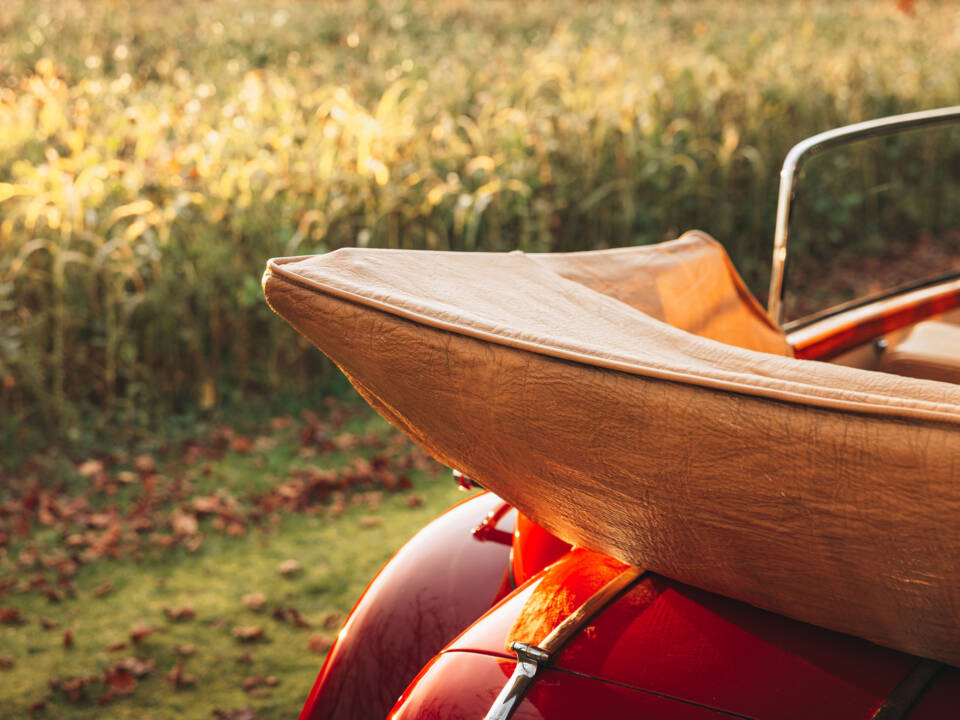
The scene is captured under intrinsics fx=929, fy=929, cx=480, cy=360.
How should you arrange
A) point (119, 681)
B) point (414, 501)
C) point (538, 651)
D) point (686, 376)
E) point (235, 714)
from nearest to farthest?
point (686, 376) → point (538, 651) → point (235, 714) → point (119, 681) → point (414, 501)

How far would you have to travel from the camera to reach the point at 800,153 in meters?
2.33

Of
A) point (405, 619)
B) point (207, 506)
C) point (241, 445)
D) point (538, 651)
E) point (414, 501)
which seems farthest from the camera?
point (241, 445)

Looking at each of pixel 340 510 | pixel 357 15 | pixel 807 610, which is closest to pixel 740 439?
pixel 807 610

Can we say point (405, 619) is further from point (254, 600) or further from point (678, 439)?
point (254, 600)

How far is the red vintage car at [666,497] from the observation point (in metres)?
0.88

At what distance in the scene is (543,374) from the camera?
0.98m

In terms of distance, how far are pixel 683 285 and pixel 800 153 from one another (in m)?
0.82

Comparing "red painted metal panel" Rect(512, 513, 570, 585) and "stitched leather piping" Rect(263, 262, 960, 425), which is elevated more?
"stitched leather piping" Rect(263, 262, 960, 425)

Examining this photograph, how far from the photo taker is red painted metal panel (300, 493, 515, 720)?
164 cm

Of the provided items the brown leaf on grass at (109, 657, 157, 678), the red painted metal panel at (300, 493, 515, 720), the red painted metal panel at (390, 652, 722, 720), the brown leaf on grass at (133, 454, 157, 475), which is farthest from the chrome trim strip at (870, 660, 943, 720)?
A: the brown leaf on grass at (133, 454, 157, 475)

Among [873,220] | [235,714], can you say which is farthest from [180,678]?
[873,220]

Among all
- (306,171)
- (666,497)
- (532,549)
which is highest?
(306,171)

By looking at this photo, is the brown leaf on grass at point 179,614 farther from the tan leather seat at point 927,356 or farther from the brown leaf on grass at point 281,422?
the tan leather seat at point 927,356

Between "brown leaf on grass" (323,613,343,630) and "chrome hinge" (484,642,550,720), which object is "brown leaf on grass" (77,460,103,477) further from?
"chrome hinge" (484,642,550,720)
